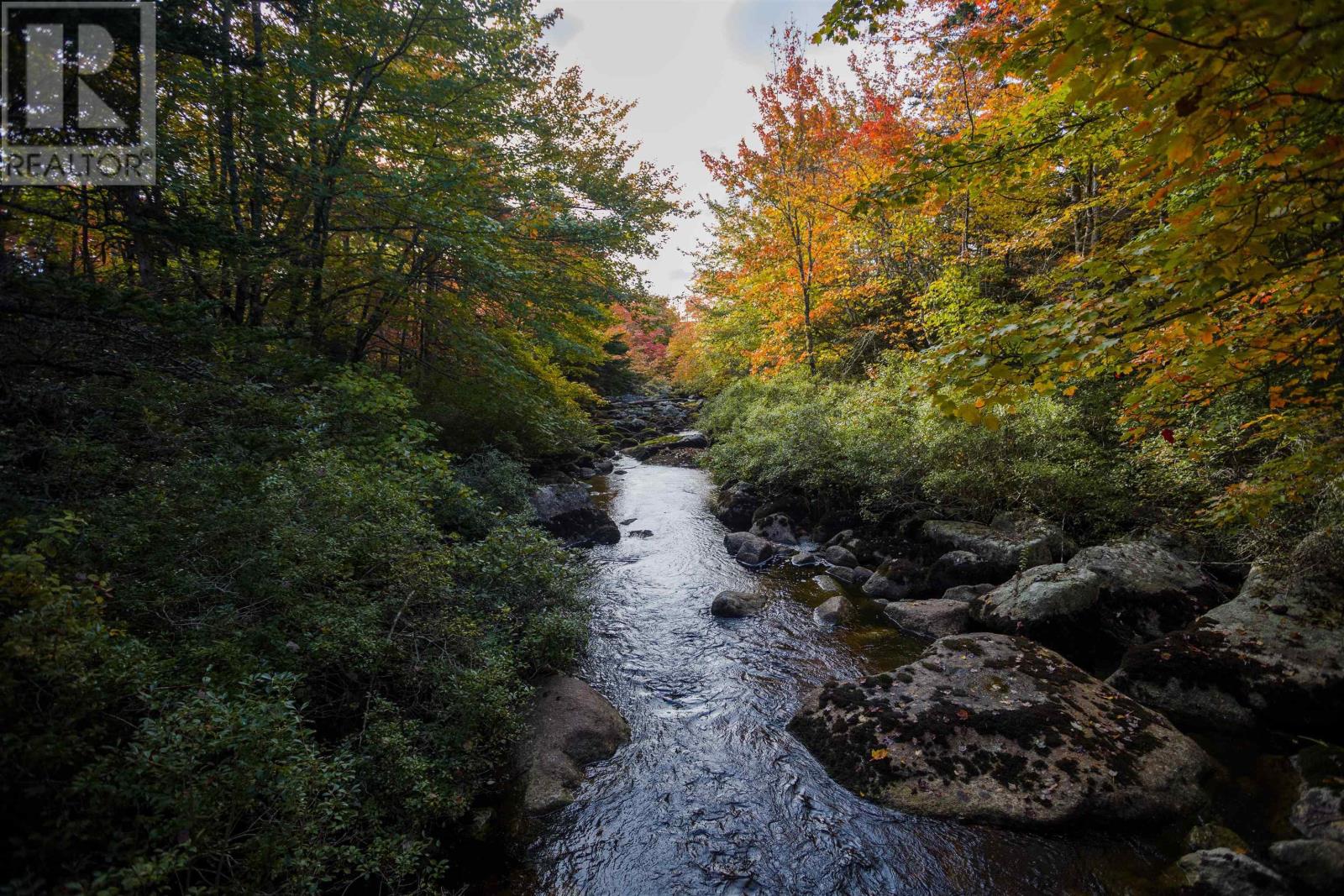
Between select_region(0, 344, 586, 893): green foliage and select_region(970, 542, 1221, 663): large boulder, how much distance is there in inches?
205

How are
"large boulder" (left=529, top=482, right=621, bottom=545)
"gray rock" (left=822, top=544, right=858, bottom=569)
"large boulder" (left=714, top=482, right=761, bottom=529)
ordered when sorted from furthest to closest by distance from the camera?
"large boulder" (left=714, top=482, right=761, bottom=529), "large boulder" (left=529, top=482, right=621, bottom=545), "gray rock" (left=822, top=544, right=858, bottom=569)

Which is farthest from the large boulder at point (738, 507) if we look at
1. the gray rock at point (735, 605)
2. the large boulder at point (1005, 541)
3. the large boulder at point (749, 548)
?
the large boulder at point (1005, 541)

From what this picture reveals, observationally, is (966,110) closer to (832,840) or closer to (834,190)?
(834,190)

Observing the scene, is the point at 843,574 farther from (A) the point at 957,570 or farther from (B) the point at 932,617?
(B) the point at 932,617

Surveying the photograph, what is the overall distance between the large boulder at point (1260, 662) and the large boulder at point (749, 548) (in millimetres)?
5166

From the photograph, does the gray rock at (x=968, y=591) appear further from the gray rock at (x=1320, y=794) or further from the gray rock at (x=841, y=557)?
the gray rock at (x=1320, y=794)

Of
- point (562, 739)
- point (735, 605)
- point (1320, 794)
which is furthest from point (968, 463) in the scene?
point (562, 739)

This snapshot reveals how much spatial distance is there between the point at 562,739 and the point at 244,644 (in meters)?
2.50

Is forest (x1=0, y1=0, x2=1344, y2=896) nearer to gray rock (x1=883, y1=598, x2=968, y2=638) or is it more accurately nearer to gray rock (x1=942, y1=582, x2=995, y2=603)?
gray rock (x1=942, y1=582, x2=995, y2=603)

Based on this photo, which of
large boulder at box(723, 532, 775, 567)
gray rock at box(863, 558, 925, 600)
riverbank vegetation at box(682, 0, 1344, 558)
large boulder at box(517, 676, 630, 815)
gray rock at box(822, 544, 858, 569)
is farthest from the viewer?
large boulder at box(723, 532, 775, 567)

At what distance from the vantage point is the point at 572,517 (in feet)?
33.8

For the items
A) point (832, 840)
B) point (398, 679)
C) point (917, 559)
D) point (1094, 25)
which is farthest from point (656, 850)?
point (917, 559)

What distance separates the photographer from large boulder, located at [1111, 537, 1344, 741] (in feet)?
13.0

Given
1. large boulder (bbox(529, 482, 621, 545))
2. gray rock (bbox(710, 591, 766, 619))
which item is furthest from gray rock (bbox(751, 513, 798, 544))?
large boulder (bbox(529, 482, 621, 545))
